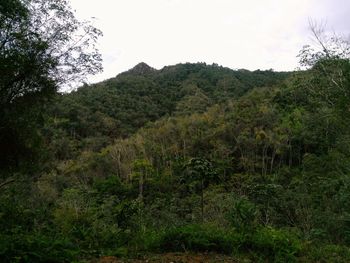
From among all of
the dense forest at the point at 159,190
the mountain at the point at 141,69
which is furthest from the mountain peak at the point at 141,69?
Result: the dense forest at the point at 159,190

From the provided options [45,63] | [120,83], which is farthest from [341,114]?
[120,83]

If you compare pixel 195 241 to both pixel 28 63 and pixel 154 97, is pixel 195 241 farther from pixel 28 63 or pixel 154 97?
pixel 154 97

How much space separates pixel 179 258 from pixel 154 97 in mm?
59565

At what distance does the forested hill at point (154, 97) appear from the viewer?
167 ft

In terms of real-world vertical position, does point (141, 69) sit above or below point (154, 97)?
above

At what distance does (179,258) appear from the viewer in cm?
552

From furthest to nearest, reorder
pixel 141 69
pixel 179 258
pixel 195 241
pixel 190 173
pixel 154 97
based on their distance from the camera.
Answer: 1. pixel 141 69
2. pixel 154 97
3. pixel 190 173
4. pixel 195 241
5. pixel 179 258

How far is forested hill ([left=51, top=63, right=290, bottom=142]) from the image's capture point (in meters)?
50.9

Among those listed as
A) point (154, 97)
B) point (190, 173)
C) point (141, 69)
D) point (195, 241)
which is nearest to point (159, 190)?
point (190, 173)

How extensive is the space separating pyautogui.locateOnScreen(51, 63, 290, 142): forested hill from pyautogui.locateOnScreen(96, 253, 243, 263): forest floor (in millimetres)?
36917

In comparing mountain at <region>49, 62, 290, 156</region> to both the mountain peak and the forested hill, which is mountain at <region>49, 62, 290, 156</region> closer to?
the forested hill

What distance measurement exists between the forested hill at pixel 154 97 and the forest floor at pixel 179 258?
3692 cm

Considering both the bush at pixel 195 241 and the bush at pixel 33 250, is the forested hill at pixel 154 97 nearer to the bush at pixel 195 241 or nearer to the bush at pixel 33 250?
the bush at pixel 195 241

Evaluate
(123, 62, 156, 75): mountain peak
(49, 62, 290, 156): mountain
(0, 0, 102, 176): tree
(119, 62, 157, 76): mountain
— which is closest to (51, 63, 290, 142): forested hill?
(49, 62, 290, 156): mountain
